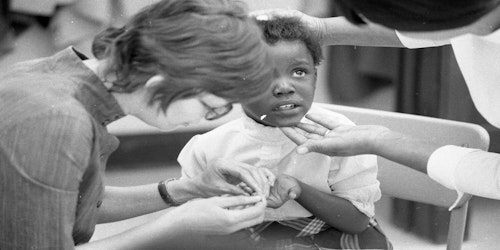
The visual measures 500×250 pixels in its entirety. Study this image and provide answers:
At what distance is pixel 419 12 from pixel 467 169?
0.92ft

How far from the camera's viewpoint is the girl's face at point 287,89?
3.47 feet

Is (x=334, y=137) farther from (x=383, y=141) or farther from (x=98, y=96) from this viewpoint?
(x=98, y=96)

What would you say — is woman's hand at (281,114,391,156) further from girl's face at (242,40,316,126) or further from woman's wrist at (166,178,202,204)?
woman's wrist at (166,178,202,204)

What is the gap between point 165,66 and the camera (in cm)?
97

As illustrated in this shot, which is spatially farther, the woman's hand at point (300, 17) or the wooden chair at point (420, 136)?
the wooden chair at point (420, 136)

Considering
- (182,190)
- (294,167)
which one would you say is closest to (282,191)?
(294,167)

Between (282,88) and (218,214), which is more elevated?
(282,88)

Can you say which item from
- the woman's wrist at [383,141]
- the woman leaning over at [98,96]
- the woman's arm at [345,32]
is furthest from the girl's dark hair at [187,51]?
the woman's wrist at [383,141]

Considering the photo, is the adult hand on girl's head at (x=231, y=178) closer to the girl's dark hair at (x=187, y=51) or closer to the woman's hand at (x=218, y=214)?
the woman's hand at (x=218, y=214)

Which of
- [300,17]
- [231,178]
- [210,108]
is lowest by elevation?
[231,178]

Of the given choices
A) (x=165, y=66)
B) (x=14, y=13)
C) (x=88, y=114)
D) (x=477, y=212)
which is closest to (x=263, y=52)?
(x=165, y=66)

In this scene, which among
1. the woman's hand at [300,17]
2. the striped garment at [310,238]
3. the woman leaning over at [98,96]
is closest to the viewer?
the woman leaning over at [98,96]

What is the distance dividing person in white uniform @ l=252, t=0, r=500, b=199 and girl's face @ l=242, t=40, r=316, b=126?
0.03m

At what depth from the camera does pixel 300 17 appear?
1081mm
